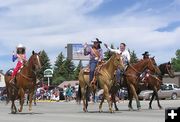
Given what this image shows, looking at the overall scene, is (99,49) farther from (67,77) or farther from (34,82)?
(67,77)

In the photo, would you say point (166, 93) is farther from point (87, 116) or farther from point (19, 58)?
point (87, 116)

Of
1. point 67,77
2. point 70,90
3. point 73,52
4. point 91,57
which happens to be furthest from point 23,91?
point 67,77

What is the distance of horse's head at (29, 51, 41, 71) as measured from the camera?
1625 centimetres

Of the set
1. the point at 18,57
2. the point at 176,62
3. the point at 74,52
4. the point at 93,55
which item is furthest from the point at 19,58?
the point at 176,62

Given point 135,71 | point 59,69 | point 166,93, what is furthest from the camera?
point 59,69

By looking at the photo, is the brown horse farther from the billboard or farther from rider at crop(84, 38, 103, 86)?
the billboard

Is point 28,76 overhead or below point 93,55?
below

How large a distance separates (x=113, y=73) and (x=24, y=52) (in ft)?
12.4

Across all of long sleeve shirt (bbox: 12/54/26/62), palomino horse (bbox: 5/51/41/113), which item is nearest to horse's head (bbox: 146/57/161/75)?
palomino horse (bbox: 5/51/41/113)

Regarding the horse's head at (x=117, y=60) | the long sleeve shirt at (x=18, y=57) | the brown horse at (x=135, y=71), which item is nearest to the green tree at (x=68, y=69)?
the brown horse at (x=135, y=71)

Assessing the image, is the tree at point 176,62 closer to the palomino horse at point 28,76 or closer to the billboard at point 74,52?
the billboard at point 74,52

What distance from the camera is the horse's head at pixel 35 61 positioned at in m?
16.2

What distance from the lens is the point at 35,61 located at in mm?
16344

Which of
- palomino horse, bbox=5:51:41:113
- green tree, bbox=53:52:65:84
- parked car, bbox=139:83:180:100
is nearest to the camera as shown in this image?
palomino horse, bbox=5:51:41:113
